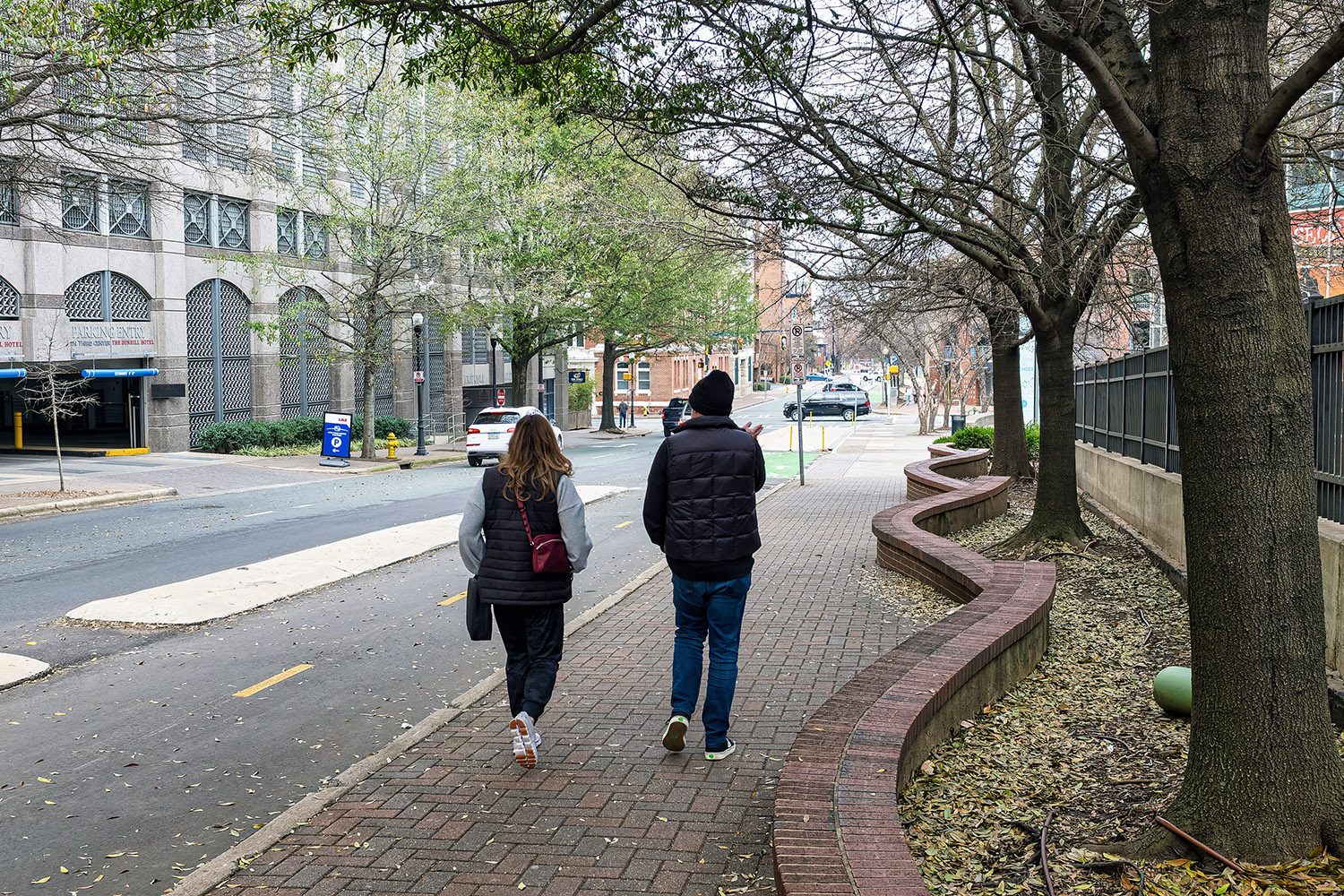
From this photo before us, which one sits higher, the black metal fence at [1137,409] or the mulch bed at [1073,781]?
the black metal fence at [1137,409]

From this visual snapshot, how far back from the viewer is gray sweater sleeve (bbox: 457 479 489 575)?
5730mm

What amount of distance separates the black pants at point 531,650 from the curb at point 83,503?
14571 mm

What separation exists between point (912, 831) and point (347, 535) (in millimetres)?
11851

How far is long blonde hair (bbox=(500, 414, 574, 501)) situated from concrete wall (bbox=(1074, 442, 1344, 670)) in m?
3.24

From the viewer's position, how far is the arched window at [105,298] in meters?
28.6

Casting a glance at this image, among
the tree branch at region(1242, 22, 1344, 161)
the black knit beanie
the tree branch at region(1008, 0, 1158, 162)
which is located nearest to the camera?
the tree branch at region(1242, 22, 1344, 161)

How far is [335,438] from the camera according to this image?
29.7 meters

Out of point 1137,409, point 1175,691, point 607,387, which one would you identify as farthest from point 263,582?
point 607,387

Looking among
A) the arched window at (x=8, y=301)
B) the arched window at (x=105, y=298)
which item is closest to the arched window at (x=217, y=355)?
the arched window at (x=105, y=298)

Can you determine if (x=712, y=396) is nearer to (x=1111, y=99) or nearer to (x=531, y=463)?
(x=531, y=463)

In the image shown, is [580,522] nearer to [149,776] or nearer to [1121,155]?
[149,776]

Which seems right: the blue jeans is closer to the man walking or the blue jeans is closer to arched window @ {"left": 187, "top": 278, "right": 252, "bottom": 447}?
the man walking

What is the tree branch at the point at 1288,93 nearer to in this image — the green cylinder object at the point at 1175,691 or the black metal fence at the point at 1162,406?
the black metal fence at the point at 1162,406

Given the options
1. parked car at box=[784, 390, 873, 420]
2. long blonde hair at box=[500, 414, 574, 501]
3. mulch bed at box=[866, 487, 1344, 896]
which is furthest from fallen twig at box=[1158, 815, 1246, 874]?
parked car at box=[784, 390, 873, 420]
